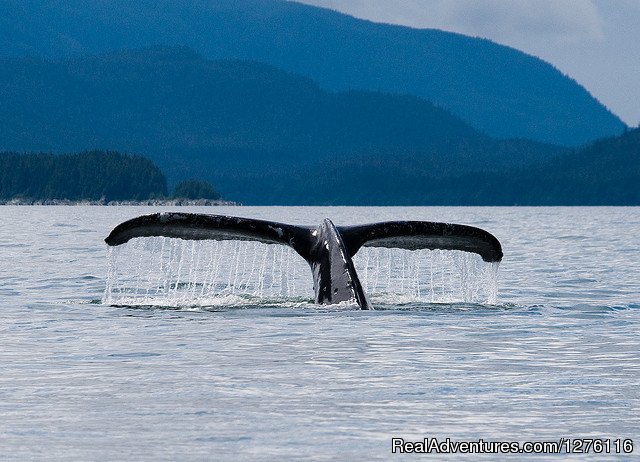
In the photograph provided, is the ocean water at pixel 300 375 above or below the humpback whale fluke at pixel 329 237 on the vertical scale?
below

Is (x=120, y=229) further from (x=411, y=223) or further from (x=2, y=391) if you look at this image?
(x=2, y=391)

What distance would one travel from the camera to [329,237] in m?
13.4

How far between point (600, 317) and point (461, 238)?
2.77 meters

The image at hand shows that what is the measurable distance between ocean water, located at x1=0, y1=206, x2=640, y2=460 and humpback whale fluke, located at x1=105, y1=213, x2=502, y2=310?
0.30 m

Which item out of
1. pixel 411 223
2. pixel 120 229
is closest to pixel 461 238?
pixel 411 223

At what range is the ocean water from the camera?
7.18 m

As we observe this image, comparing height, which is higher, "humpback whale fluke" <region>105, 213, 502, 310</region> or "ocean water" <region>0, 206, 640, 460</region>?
"humpback whale fluke" <region>105, 213, 502, 310</region>

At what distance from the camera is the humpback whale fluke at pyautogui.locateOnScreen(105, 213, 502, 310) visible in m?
12.7

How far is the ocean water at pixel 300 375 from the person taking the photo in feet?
23.6

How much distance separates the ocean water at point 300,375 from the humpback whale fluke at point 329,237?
299mm

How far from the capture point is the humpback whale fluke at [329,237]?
12.7m

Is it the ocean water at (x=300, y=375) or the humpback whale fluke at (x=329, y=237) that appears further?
the humpback whale fluke at (x=329, y=237)

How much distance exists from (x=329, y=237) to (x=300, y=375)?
13.3 ft

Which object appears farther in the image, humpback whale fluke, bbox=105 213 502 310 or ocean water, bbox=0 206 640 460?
humpback whale fluke, bbox=105 213 502 310
